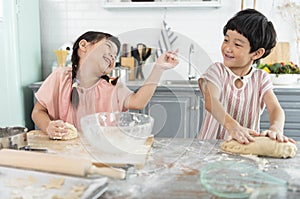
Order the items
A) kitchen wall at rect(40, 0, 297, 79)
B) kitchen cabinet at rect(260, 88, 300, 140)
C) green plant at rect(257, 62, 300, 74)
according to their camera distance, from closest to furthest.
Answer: kitchen cabinet at rect(260, 88, 300, 140)
green plant at rect(257, 62, 300, 74)
kitchen wall at rect(40, 0, 297, 79)

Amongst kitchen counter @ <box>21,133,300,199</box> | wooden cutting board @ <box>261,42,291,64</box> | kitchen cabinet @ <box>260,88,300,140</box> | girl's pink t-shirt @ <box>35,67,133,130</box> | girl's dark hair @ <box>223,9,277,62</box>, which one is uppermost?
girl's dark hair @ <box>223,9,277,62</box>

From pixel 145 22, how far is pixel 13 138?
2.08 metres

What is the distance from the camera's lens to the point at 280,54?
2.84 meters

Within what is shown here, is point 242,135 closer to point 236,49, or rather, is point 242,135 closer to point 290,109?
point 236,49

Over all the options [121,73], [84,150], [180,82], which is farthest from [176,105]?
[84,150]

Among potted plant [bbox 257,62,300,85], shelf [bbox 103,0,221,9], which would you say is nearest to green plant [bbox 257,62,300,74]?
potted plant [bbox 257,62,300,85]

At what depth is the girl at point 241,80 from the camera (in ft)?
4.73

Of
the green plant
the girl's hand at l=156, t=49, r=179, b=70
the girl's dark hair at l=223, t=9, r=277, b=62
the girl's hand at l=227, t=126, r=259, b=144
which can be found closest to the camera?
the girl's hand at l=227, t=126, r=259, b=144

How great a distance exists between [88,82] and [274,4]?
191 cm

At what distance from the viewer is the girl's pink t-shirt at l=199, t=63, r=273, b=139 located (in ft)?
5.01

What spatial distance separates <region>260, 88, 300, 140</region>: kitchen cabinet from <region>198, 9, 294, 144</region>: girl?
0.98m

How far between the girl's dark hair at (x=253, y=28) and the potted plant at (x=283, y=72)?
3.61 ft

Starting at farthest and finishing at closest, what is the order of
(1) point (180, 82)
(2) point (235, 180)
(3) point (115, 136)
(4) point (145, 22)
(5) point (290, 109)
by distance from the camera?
1. (4) point (145, 22)
2. (1) point (180, 82)
3. (5) point (290, 109)
4. (3) point (115, 136)
5. (2) point (235, 180)

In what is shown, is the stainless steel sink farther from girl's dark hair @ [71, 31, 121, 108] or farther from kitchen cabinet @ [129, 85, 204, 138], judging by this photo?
girl's dark hair @ [71, 31, 121, 108]
